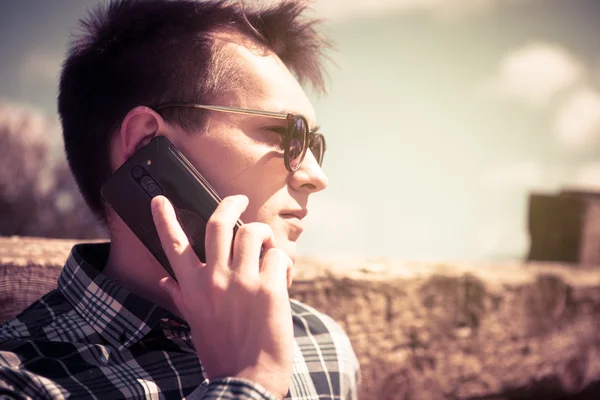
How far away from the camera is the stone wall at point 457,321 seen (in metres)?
2.26

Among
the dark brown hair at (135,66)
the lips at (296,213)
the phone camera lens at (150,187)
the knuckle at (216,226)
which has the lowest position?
the lips at (296,213)

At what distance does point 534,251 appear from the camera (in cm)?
505

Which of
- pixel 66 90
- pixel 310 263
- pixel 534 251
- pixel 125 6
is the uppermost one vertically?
pixel 125 6

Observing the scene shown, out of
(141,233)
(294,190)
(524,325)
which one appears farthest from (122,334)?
(524,325)

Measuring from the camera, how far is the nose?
1.62 meters

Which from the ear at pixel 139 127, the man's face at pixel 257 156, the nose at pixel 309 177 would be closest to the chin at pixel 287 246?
the man's face at pixel 257 156

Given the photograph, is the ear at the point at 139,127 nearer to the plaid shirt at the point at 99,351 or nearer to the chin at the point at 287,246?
the plaid shirt at the point at 99,351

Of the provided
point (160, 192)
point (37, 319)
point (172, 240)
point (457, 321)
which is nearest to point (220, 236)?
point (172, 240)

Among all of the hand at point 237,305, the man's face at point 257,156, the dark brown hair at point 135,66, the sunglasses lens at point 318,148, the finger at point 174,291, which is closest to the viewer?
the hand at point 237,305

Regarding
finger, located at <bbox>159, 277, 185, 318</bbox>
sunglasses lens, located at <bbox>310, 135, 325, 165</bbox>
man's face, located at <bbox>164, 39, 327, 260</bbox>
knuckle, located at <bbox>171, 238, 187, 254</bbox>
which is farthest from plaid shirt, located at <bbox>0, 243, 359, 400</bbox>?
sunglasses lens, located at <bbox>310, 135, 325, 165</bbox>

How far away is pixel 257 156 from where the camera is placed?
1.56 m

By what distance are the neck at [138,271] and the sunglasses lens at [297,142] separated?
0.57m

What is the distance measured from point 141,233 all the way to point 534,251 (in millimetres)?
4749

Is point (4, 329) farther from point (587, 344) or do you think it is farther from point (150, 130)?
point (587, 344)
